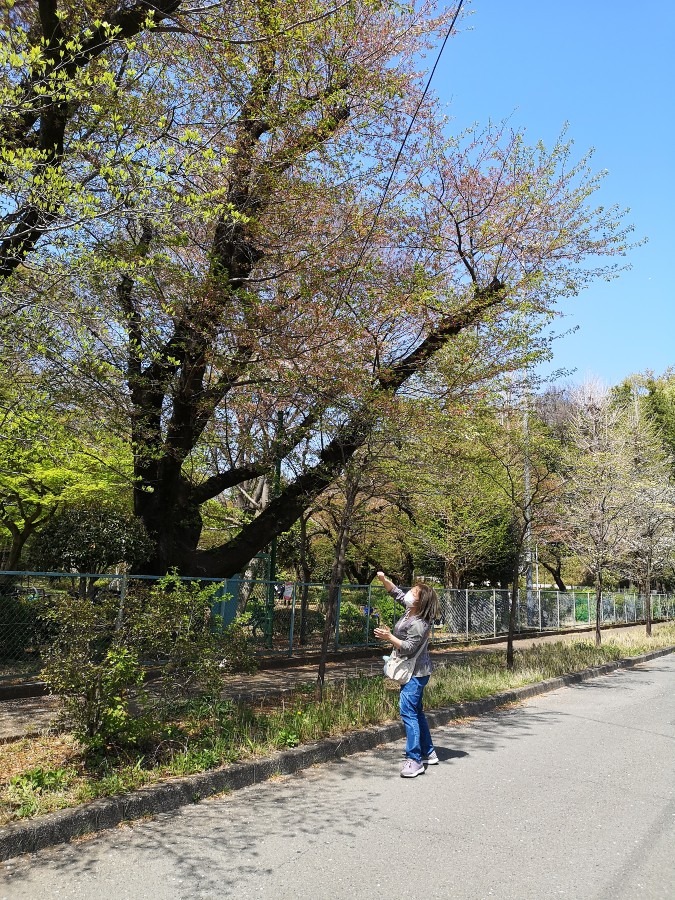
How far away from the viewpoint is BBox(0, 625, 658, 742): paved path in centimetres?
643

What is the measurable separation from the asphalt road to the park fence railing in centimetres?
182

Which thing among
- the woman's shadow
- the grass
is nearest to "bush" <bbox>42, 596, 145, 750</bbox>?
the grass

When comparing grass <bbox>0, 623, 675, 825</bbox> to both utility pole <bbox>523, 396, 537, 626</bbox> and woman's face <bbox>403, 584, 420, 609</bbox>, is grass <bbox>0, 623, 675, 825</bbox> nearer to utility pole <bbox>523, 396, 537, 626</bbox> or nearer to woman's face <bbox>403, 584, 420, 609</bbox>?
woman's face <bbox>403, 584, 420, 609</bbox>

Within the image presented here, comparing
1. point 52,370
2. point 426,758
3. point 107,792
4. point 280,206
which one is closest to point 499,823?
point 426,758

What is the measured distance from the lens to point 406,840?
4184 mm

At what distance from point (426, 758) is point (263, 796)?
1735 mm

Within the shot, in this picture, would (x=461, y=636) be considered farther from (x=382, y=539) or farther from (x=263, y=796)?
(x=263, y=796)

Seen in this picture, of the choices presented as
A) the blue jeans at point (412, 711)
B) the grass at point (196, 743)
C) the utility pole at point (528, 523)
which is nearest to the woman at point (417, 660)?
the blue jeans at point (412, 711)

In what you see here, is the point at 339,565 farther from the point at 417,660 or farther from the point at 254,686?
the point at 417,660

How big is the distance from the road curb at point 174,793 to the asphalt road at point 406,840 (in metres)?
0.11

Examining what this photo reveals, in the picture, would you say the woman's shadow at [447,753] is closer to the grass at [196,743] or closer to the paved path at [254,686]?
the grass at [196,743]

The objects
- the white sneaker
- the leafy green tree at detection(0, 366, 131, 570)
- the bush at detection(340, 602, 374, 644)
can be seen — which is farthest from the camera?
the bush at detection(340, 602, 374, 644)

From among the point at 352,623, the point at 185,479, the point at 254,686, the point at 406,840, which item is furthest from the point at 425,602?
the point at 352,623

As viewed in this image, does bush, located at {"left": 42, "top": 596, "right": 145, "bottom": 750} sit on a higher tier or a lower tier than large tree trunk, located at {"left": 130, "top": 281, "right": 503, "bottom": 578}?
lower
